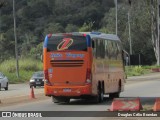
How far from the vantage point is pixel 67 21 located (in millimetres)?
145125

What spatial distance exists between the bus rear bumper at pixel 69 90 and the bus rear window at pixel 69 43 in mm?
1729

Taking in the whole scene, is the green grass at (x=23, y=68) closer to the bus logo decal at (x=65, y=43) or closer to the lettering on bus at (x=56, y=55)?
the lettering on bus at (x=56, y=55)

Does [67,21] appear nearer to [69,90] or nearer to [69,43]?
[69,43]

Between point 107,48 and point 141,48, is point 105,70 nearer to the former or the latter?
point 107,48

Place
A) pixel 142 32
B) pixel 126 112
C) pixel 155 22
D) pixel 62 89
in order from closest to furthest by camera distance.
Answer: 1. pixel 126 112
2. pixel 62 89
3. pixel 155 22
4. pixel 142 32

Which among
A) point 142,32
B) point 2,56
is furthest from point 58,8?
point 2,56

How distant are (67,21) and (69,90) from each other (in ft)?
396

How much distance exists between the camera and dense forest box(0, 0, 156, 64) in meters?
109

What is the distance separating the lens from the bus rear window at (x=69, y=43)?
25.1 m

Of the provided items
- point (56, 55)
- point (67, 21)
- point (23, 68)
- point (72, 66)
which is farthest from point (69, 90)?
point (67, 21)

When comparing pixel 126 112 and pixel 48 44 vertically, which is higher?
pixel 48 44

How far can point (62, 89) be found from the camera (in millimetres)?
25016

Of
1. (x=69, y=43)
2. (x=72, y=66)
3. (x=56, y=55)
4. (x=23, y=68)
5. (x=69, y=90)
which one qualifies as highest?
(x=69, y=43)

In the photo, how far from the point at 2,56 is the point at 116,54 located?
220ft
